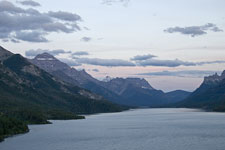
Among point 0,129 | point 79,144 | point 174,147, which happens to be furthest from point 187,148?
point 0,129

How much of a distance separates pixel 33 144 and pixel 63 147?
16441 millimetres

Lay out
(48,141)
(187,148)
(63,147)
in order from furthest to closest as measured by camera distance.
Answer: (48,141) → (63,147) → (187,148)

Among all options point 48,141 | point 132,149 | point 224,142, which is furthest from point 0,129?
point 224,142

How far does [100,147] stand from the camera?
516ft

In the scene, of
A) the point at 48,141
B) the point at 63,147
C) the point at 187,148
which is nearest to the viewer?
the point at 187,148

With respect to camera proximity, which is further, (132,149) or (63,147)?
(63,147)

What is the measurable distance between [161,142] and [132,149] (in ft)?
77.6

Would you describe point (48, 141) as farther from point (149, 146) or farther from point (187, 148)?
point (187, 148)

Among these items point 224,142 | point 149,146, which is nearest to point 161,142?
point 149,146

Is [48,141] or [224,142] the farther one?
[48,141]

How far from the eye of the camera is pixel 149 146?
15688 cm

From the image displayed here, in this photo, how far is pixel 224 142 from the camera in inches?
6378

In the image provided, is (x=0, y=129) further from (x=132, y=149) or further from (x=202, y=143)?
(x=202, y=143)

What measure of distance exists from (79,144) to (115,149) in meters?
25.0
